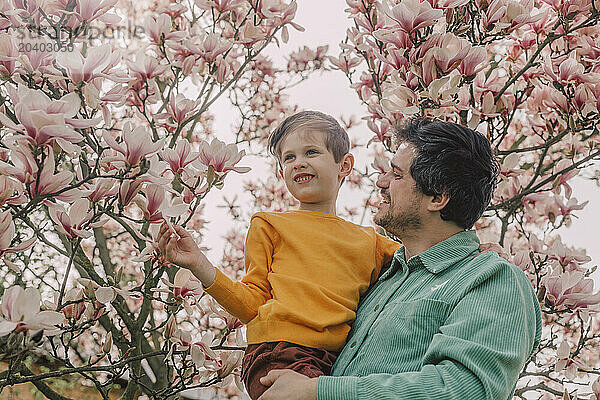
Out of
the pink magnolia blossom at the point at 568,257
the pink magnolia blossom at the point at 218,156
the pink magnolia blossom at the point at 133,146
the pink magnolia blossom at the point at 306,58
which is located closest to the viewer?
the pink magnolia blossom at the point at 133,146

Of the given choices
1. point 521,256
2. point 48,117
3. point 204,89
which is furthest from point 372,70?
point 48,117

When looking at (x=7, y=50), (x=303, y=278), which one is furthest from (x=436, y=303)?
(x=7, y=50)

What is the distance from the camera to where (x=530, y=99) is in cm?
236

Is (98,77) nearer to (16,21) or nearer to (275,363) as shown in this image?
(16,21)

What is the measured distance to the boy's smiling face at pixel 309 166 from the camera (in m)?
1.79

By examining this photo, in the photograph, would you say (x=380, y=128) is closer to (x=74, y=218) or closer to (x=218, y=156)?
(x=218, y=156)

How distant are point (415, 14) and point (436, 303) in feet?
2.77

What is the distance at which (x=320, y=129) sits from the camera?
71.9 inches

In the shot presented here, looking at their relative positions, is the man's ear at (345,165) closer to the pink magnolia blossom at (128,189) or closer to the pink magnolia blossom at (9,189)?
the pink magnolia blossom at (128,189)

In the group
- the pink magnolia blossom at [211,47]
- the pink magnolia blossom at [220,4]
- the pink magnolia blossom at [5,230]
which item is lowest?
the pink magnolia blossom at [5,230]

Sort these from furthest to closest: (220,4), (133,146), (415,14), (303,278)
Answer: (220,4), (415,14), (303,278), (133,146)

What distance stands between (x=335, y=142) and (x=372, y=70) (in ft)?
2.17

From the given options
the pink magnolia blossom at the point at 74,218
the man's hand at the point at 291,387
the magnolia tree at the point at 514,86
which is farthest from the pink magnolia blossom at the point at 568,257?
the pink magnolia blossom at the point at 74,218

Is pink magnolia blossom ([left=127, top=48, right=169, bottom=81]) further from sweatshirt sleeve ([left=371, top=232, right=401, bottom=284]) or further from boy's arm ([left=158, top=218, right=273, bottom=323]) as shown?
sweatshirt sleeve ([left=371, top=232, right=401, bottom=284])
